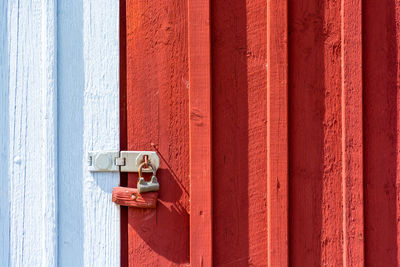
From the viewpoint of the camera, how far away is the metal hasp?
43.7 inches

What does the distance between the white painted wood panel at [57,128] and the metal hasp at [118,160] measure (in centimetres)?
3

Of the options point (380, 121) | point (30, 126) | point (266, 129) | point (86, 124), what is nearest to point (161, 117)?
point (86, 124)

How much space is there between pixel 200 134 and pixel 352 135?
22.1 inches

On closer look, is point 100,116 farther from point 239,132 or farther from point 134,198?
point 239,132

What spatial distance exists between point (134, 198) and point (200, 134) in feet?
1.13

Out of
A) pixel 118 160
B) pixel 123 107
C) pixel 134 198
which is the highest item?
pixel 123 107

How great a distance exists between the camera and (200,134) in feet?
3.56

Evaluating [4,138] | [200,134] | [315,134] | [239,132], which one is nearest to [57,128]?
[4,138]

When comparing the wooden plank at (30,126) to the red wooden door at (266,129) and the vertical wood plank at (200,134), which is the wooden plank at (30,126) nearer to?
the red wooden door at (266,129)

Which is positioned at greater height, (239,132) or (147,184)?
(239,132)

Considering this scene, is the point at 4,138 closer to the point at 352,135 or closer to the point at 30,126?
the point at 30,126

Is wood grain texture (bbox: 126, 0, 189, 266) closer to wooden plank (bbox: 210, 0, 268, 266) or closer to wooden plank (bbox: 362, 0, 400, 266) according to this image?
wooden plank (bbox: 210, 0, 268, 266)

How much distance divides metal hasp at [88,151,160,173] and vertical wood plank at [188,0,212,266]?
0.53 feet

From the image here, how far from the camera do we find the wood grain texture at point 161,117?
1.11m
